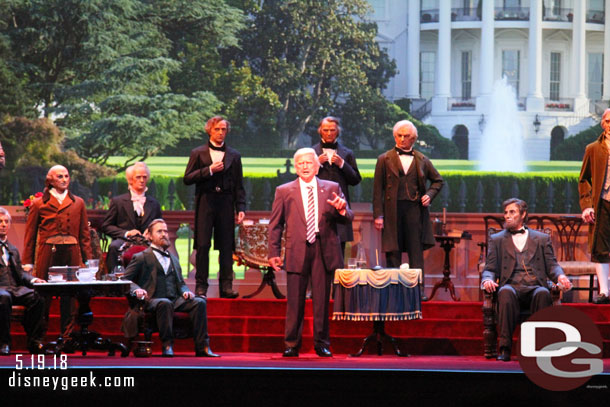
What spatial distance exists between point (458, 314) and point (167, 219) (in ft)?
10.8

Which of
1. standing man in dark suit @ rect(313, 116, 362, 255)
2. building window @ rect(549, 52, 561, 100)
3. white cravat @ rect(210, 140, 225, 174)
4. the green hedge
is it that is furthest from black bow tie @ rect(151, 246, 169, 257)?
building window @ rect(549, 52, 561, 100)

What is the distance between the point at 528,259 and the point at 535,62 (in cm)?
631

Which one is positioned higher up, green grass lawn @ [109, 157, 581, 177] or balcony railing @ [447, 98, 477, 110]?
Result: balcony railing @ [447, 98, 477, 110]

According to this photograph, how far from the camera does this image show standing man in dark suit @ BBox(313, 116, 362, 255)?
7.37 metres

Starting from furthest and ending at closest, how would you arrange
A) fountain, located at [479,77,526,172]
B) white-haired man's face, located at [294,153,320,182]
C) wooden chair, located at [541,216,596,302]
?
1. fountain, located at [479,77,526,172]
2. wooden chair, located at [541,216,596,302]
3. white-haired man's face, located at [294,153,320,182]

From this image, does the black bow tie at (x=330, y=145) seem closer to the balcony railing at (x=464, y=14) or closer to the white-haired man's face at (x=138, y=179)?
the white-haired man's face at (x=138, y=179)

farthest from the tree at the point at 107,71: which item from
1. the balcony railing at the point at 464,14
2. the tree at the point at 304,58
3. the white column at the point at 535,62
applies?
the white column at the point at 535,62

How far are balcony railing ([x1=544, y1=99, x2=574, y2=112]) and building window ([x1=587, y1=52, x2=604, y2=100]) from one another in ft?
0.98

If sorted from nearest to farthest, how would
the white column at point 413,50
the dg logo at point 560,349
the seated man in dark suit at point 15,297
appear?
the dg logo at point 560,349, the seated man in dark suit at point 15,297, the white column at point 413,50

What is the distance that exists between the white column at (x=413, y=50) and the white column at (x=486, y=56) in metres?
0.84

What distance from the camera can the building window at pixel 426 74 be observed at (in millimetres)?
12617

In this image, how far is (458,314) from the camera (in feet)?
24.5

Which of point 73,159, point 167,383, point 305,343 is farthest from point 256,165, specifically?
point 167,383

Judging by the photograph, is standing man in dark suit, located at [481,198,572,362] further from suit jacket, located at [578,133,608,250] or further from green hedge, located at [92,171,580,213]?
green hedge, located at [92,171,580,213]
